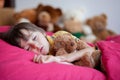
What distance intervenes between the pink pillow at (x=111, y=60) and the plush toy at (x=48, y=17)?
4.07ft

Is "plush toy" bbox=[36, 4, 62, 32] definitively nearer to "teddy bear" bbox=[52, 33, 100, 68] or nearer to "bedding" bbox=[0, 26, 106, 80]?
"teddy bear" bbox=[52, 33, 100, 68]

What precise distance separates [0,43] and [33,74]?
1.21ft

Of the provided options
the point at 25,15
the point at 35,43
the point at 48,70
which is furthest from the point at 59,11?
the point at 48,70

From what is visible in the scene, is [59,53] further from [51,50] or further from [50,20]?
[50,20]

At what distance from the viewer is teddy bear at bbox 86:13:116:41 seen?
Answer: 2.34m

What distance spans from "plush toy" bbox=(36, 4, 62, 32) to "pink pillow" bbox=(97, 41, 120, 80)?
48.8 inches

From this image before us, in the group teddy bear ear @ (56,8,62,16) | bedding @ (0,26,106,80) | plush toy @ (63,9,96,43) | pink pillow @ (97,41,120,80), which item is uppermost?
pink pillow @ (97,41,120,80)

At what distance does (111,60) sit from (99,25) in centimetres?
154

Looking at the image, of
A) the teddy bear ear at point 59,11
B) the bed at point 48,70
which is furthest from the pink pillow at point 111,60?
the teddy bear ear at point 59,11

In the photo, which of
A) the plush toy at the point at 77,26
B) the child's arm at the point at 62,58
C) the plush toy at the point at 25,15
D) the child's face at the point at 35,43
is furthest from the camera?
the plush toy at the point at 77,26

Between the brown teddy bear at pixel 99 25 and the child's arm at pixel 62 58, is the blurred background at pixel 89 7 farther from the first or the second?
the child's arm at pixel 62 58

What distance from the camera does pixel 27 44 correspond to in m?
1.05

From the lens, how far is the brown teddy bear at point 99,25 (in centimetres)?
234

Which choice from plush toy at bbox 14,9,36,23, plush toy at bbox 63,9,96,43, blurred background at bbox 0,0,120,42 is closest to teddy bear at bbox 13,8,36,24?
plush toy at bbox 14,9,36,23
